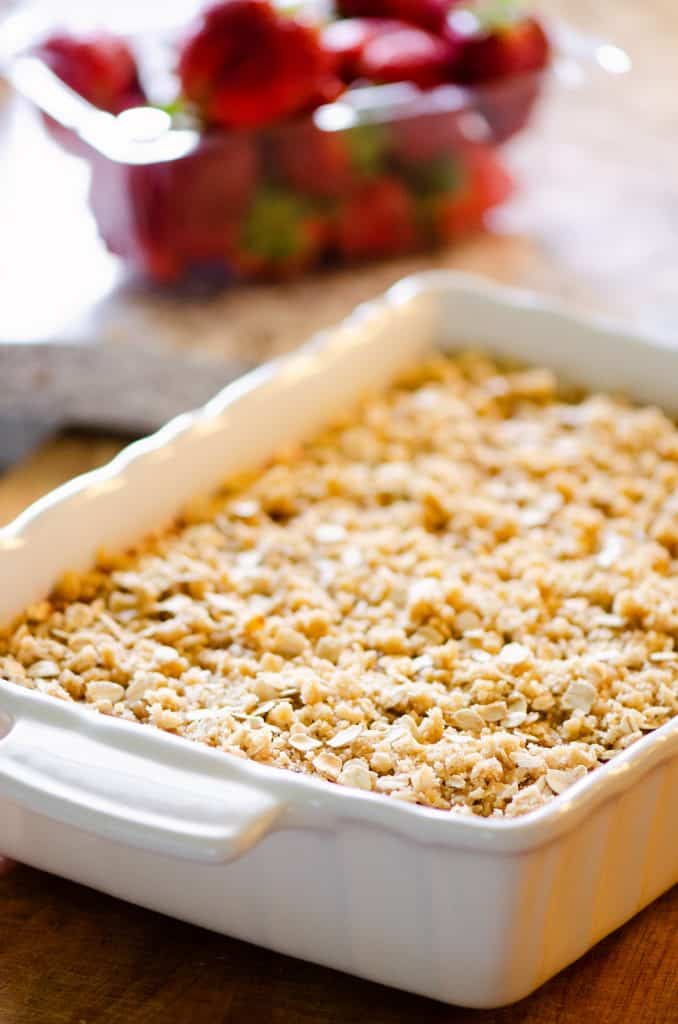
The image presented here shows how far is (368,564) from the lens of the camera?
1060 millimetres

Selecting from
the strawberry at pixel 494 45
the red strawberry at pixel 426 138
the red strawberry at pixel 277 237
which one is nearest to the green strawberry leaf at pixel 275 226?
the red strawberry at pixel 277 237

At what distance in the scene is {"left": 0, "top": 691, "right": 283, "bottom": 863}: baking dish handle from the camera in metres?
0.73

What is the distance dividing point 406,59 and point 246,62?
0.56 feet

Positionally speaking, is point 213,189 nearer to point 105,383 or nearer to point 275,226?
point 275,226

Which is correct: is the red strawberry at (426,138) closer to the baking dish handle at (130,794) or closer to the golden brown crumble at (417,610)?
the golden brown crumble at (417,610)

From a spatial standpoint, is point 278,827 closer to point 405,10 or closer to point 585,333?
point 585,333

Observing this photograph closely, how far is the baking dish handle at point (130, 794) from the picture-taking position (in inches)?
28.9

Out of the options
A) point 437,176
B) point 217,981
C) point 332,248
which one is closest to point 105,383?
point 332,248

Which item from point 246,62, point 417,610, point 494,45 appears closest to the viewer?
point 417,610

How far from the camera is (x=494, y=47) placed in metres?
1.50

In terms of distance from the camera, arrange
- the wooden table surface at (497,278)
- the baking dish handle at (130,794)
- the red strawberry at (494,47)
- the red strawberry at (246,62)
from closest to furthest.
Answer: the baking dish handle at (130,794) < the wooden table surface at (497,278) < the red strawberry at (246,62) < the red strawberry at (494,47)

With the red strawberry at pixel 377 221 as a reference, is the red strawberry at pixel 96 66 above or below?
above

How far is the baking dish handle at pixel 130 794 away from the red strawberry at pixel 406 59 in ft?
2.87

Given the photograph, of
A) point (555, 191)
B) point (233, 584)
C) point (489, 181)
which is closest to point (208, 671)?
point (233, 584)
